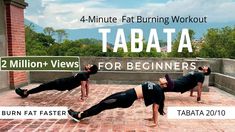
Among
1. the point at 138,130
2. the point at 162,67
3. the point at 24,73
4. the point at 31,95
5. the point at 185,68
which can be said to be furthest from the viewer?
the point at 162,67

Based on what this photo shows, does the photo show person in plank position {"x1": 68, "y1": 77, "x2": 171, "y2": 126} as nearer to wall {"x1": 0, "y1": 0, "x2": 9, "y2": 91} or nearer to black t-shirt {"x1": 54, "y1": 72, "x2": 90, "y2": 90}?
black t-shirt {"x1": 54, "y1": 72, "x2": 90, "y2": 90}

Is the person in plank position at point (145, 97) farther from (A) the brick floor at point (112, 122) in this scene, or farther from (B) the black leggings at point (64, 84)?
(B) the black leggings at point (64, 84)

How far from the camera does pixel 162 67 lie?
15.1 m

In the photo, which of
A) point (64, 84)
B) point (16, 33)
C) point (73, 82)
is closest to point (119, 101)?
point (73, 82)

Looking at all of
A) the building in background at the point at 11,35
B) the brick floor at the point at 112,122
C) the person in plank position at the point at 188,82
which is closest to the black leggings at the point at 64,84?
the brick floor at the point at 112,122

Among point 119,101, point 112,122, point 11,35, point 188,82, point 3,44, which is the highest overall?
point 11,35

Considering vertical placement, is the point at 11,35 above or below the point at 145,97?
above

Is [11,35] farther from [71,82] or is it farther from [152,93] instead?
[152,93]

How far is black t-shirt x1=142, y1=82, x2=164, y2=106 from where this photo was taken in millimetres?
7035

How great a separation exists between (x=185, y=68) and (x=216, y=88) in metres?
1.68

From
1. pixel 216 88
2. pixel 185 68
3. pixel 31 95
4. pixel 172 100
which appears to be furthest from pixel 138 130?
pixel 216 88

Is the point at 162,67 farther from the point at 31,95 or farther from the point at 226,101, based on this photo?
the point at 31,95

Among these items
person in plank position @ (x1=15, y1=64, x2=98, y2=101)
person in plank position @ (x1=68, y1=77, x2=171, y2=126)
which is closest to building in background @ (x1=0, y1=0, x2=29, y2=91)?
person in plank position @ (x1=15, y1=64, x2=98, y2=101)

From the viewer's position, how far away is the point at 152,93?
7023 millimetres
